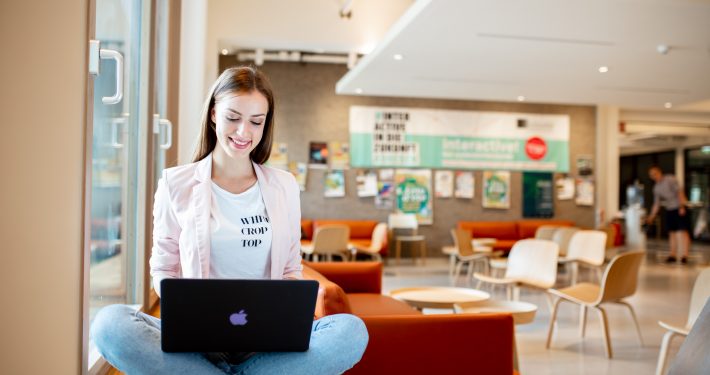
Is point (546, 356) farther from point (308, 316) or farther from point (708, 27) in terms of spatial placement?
point (708, 27)

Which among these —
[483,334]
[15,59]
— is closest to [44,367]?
[15,59]

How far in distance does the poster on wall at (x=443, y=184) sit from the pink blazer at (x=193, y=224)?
1002 cm

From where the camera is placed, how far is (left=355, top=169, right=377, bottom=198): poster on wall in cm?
1159

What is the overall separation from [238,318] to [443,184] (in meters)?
10.6

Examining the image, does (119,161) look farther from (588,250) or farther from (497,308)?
(588,250)

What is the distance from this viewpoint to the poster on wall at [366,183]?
11.6 m

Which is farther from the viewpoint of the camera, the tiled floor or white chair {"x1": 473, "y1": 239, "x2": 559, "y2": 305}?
white chair {"x1": 473, "y1": 239, "x2": 559, "y2": 305}

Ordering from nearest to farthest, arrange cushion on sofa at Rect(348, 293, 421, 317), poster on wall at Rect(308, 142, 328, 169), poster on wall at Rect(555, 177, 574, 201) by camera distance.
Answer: cushion on sofa at Rect(348, 293, 421, 317) → poster on wall at Rect(308, 142, 328, 169) → poster on wall at Rect(555, 177, 574, 201)

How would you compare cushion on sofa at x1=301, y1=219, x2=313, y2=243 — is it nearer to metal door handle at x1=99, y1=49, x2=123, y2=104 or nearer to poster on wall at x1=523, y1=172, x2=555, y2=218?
poster on wall at x1=523, y1=172, x2=555, y2=218

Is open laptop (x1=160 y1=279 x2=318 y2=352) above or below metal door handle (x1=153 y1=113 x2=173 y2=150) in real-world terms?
below

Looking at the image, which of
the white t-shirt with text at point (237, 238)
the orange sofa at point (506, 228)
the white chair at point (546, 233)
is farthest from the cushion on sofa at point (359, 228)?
the white t-shirt with text at point (237, 238)

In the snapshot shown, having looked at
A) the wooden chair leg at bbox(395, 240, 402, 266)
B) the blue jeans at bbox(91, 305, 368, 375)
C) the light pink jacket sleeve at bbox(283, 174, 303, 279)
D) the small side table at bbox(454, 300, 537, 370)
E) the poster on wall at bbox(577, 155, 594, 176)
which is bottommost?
the wooden chair leg at bbox(395, 240, 402, 266)

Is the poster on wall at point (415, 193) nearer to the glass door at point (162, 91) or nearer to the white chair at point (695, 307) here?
the glass door at point (162, 91)

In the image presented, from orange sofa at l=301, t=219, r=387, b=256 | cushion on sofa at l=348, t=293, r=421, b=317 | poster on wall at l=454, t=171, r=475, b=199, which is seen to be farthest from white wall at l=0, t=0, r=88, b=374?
poster on wall at l=454, t=171, r=475, b=199
